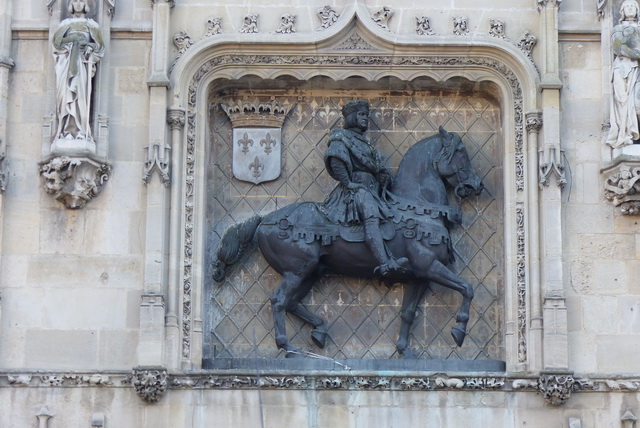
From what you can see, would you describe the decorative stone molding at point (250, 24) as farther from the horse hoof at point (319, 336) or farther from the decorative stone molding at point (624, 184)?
the decorative stone molding at point (624, 184)

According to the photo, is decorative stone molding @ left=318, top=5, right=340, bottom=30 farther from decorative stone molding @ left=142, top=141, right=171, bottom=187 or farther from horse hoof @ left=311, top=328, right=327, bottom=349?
horse hoof @ left=311, top=328, right=327, bottom=349

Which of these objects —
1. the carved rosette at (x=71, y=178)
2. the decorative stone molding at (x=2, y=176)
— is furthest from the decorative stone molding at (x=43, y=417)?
the decorative stone molding at (x=2, y=176)

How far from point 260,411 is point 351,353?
1.57 metres

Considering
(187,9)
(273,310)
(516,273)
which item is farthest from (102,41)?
(516,273)

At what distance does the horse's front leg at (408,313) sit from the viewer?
20.9 metres

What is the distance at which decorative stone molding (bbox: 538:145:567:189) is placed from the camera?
20656 mm

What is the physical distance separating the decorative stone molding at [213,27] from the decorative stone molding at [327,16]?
1.19m

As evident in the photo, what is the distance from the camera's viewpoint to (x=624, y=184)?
20562mm

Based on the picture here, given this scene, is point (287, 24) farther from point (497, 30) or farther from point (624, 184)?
point (624, 184)

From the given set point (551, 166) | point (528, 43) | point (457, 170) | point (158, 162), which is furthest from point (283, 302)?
point (528, 43)

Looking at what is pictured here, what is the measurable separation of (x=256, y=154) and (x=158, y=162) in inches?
58.1

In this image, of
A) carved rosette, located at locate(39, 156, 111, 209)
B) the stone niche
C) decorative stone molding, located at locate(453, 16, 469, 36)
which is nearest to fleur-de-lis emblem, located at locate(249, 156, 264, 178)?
the stone niche

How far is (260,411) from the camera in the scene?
20.0 m

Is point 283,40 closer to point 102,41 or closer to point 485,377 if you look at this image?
point 102,41
